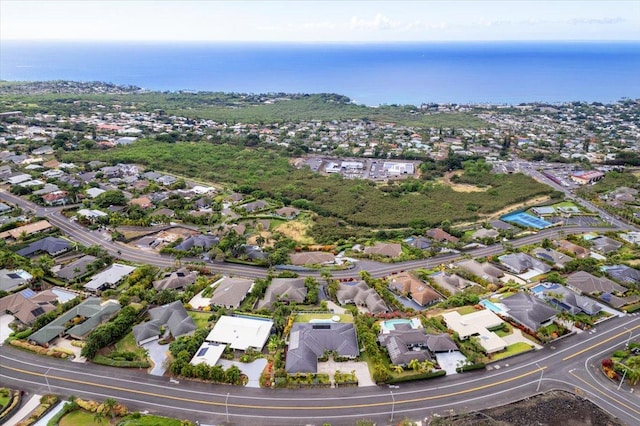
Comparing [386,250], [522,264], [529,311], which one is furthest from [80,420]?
[522,264]

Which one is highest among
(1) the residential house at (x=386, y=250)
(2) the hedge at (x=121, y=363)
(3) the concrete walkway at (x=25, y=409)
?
(1) the residential house at (x=386, y=250)

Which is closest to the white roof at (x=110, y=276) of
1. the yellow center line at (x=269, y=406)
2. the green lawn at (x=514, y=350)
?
the yellow center line at (x=269, y=406)

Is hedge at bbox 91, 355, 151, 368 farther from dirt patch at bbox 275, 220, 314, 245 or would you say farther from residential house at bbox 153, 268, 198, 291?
dirt patch at bbox 275, 220, 314, 245

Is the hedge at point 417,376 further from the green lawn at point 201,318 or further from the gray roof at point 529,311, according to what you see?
the green lawn at point 201,318

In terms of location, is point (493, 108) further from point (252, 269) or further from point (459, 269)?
point (252, 269)

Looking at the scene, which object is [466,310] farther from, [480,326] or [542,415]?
[542,415]
